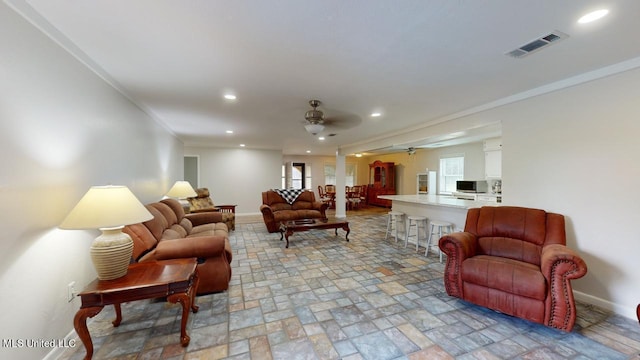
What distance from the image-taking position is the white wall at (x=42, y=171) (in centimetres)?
144

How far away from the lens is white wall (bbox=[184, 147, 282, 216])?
8.27m

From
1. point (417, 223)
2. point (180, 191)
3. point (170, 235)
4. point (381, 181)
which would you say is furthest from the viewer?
point (381, 181)

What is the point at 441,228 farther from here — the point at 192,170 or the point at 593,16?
the point at 192,170

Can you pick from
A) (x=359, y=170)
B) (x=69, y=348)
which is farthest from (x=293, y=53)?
(x=359, y=170)

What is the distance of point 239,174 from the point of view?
336 inches

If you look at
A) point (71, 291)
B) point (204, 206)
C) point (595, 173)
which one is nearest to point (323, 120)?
point (595, 173)

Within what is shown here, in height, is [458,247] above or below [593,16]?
below

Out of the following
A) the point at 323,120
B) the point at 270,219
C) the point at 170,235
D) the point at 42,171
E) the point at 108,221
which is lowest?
the point at 270,219

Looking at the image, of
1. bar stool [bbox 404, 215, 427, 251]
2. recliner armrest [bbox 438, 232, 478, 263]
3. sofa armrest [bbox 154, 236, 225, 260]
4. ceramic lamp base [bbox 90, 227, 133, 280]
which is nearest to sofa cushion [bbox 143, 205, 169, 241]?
sofa armrest [bbox 154, 236, 225, 260]

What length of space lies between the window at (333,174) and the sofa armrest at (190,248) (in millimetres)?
8905

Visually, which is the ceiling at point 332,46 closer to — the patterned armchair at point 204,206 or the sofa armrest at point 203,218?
the sofa armrest at point 203,218

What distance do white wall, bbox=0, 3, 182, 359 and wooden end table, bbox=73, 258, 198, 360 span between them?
26cm

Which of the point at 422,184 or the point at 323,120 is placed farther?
the point at 422,184

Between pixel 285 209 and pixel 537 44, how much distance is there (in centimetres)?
557
